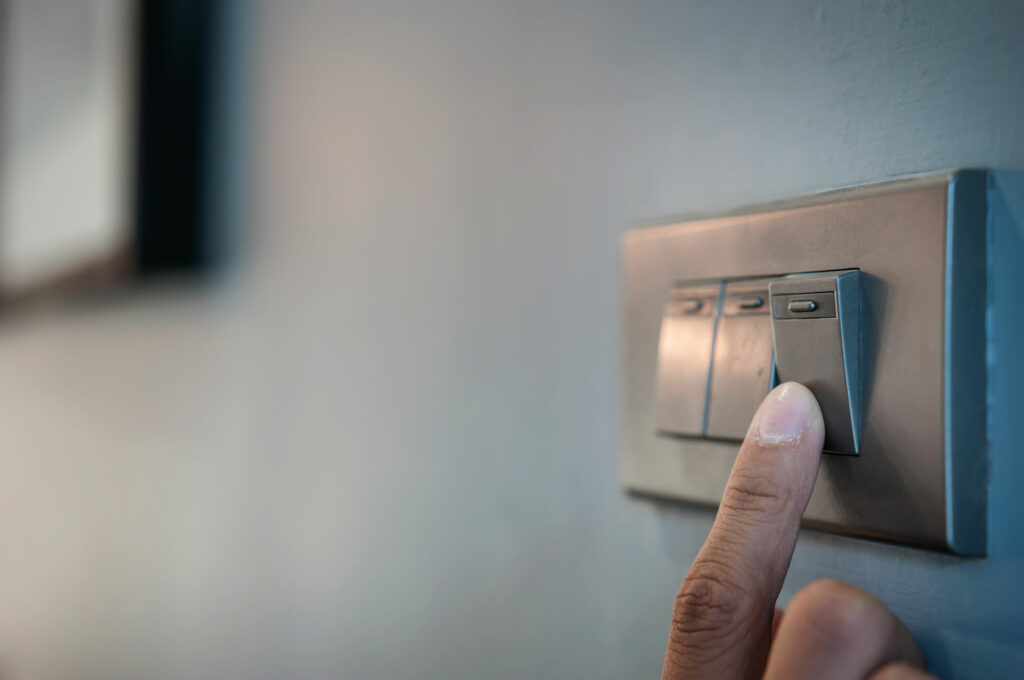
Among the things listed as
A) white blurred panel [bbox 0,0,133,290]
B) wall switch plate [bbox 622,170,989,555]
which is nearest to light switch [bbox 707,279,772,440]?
wall switch plate [bbox 622,170,989,555]

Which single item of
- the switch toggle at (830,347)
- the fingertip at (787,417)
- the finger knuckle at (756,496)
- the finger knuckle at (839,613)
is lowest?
the finger knuckle at (839,613)

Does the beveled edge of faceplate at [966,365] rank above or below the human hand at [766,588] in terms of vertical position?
above

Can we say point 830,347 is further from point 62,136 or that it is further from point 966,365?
point 62,136

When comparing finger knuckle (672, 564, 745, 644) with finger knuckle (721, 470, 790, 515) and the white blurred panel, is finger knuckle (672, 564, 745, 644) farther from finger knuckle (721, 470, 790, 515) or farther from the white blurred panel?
the white blurred panel

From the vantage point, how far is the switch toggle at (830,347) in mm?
266

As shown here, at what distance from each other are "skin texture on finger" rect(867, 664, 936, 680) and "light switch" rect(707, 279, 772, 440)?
10 centimetres

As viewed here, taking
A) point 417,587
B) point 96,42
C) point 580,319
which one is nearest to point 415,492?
point 417,587

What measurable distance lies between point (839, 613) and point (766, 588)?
2 cm

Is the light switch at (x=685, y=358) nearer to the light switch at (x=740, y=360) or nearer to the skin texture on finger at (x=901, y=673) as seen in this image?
the light switch at (x=740, y=360)

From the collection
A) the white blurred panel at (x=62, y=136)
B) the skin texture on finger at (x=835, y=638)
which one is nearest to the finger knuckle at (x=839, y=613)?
the skin texture on finger at (x=835, y=638)

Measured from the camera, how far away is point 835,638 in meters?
0.24

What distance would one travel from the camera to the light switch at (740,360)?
0.29 m

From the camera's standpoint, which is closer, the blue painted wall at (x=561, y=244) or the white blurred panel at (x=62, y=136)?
the blue painted wall at (x=561, y=244)

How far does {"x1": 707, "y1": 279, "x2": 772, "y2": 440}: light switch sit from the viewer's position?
291 millimetres
